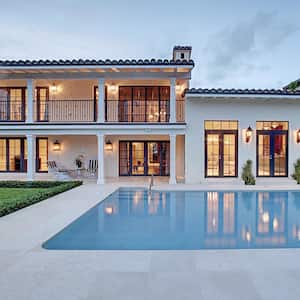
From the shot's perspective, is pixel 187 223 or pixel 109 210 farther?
pixel 109 210

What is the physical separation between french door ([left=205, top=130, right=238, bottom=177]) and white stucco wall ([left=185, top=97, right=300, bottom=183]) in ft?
0.97

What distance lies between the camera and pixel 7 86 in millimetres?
16734

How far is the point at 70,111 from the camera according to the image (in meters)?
16.4

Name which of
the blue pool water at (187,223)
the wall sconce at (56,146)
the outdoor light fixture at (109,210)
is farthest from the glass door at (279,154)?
the wall sconce at (56,146)

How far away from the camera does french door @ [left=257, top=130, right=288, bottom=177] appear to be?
580 inches

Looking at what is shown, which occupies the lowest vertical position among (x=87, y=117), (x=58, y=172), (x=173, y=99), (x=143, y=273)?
(x=143, y=273)

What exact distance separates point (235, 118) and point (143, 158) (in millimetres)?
5519

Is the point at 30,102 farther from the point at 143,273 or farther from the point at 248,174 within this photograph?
the point at 143,273

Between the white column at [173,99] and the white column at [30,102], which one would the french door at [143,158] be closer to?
the white column at [173,99]

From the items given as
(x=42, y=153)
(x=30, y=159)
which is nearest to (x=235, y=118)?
(x=30, y=159)

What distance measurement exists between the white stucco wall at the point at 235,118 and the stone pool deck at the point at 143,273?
9579 mm

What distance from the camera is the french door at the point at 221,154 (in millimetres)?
14711
